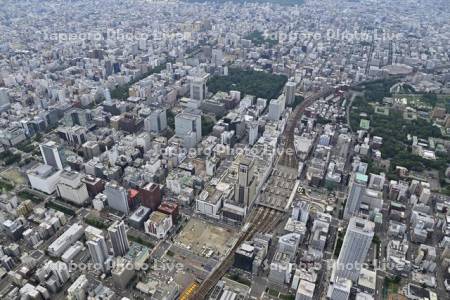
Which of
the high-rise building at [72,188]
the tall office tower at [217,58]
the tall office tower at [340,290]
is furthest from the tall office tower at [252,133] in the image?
the tall office tower at [217,58]

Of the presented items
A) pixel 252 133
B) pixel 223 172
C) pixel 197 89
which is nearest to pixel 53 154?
pixel 223 172

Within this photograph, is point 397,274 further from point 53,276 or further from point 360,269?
point 53,276

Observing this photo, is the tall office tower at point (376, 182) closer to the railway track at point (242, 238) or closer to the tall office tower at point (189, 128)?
the railway track at point (242, 238)

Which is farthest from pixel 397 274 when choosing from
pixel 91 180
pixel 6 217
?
pixel 6 217

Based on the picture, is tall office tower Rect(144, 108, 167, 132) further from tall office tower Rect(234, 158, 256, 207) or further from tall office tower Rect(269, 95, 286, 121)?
tall office tower Rect(234, 158, 256, 207)

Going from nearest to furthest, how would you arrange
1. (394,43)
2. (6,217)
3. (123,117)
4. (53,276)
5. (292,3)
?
(53,276) < (6,217) < (123,117) < (394,43) < (292,3)

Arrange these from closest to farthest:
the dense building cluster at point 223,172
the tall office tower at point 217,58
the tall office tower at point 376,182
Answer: the dense building cluster at point 223,172 → the tall office tower at point 376,182 → the tall office tower at point 217,58
